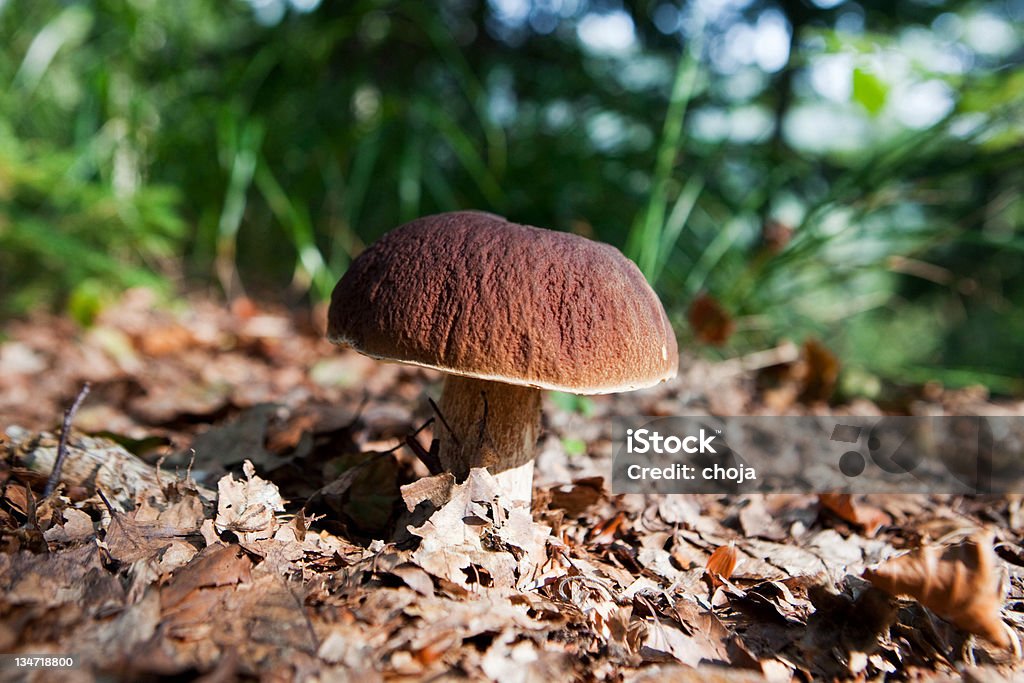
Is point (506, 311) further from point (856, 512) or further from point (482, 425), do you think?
point (856, 512)

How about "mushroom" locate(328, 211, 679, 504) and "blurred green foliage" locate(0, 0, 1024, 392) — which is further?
"blurred green foliage" locate(0, 0, 1024, 392)

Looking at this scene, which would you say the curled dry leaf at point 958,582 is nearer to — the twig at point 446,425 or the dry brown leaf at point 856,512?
the dry brown leaf at point 856,512

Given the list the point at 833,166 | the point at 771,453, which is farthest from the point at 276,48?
the point at 833,166

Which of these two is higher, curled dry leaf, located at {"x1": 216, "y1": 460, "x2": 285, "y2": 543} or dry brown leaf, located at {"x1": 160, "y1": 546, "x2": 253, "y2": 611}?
curled dry leaf, located at {"x1": 216, "y1": 460, "x2": 285, "y2": 543}

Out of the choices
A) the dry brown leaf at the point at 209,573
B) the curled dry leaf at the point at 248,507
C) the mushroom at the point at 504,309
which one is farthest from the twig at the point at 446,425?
the dry brown leaf at the point at 209,573

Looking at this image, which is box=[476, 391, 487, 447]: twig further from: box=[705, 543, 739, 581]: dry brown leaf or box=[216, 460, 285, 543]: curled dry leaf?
box=[705, 543, 739, 581]: dry brown leaf

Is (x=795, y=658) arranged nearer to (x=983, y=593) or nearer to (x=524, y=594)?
(x=983, y=593)

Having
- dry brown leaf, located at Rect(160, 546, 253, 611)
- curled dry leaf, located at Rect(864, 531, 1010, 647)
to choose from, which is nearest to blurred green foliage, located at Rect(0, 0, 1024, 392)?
curled dry leaf, located at Rect(864, 531, 1010, 647)

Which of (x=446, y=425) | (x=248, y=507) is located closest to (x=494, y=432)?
(x=446, y=425)
